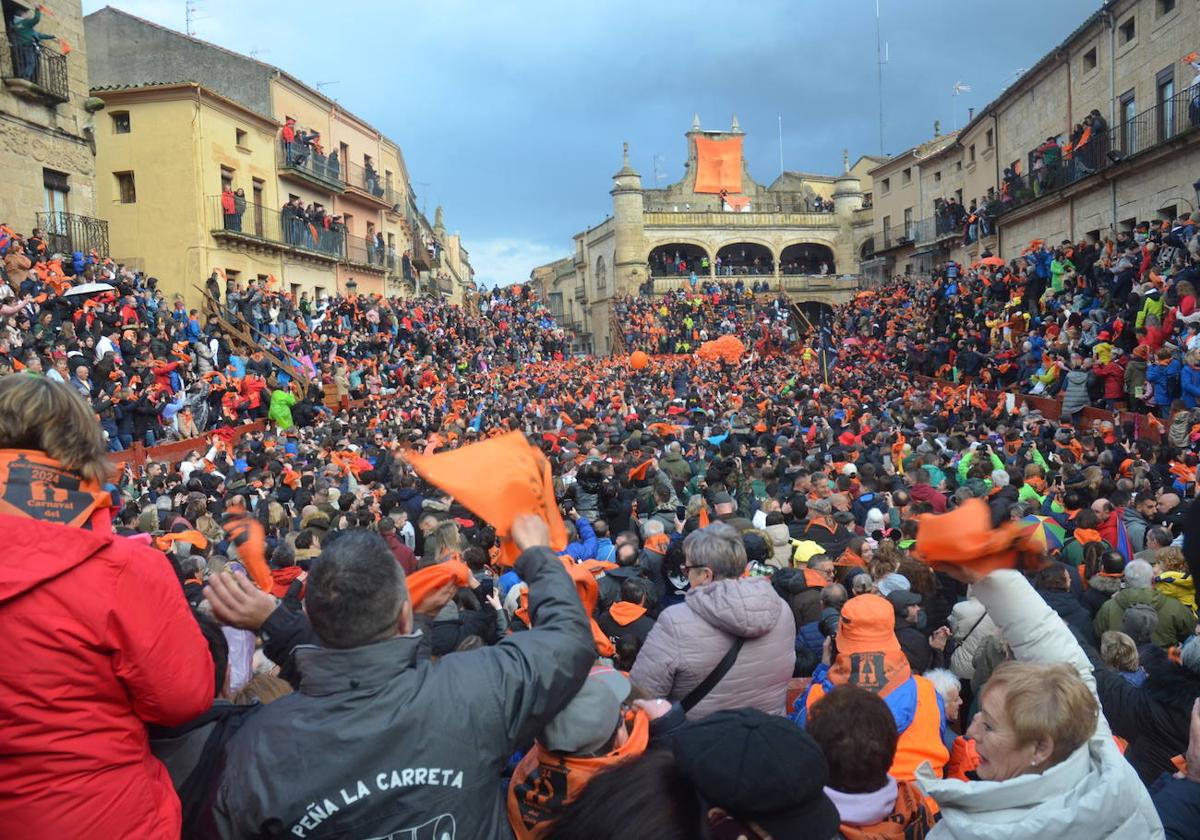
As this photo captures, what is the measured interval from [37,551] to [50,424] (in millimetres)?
414

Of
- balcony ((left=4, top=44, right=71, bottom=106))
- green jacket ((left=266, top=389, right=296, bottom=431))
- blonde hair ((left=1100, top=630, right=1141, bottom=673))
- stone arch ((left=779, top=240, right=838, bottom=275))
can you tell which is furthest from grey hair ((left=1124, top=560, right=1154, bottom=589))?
stone arch ((left=779, top=240, right=838, bottom=275))

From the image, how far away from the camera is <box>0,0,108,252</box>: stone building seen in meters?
18.1

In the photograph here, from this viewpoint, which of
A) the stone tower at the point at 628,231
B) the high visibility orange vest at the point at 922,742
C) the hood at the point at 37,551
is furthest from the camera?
the stone tower at the point at 628,231

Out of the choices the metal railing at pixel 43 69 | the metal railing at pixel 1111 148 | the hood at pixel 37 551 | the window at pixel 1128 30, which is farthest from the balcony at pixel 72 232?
the window at pixel 1128 30

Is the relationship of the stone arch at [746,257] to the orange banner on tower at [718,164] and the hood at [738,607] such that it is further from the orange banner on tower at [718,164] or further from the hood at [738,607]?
the hood at [738,607]

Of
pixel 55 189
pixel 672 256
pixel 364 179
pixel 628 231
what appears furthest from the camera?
pixel 672 256

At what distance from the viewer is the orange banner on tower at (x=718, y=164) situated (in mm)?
55594

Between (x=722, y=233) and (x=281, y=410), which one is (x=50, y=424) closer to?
(x=281, y=410)

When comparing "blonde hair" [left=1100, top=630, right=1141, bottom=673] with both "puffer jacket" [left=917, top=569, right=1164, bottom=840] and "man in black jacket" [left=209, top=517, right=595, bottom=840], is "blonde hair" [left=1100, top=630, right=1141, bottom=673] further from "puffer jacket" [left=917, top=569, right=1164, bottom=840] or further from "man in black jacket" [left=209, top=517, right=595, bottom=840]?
"man in black jacket" [left=209, top=517, right=595, bottom=840]

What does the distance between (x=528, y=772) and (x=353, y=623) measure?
2.62ft

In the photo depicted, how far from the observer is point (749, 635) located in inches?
136

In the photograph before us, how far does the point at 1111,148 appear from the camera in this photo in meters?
23.3

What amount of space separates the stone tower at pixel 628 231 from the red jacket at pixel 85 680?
5008 cm

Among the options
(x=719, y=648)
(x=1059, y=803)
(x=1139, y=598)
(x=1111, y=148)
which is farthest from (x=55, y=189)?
(x=1111, y=148)
